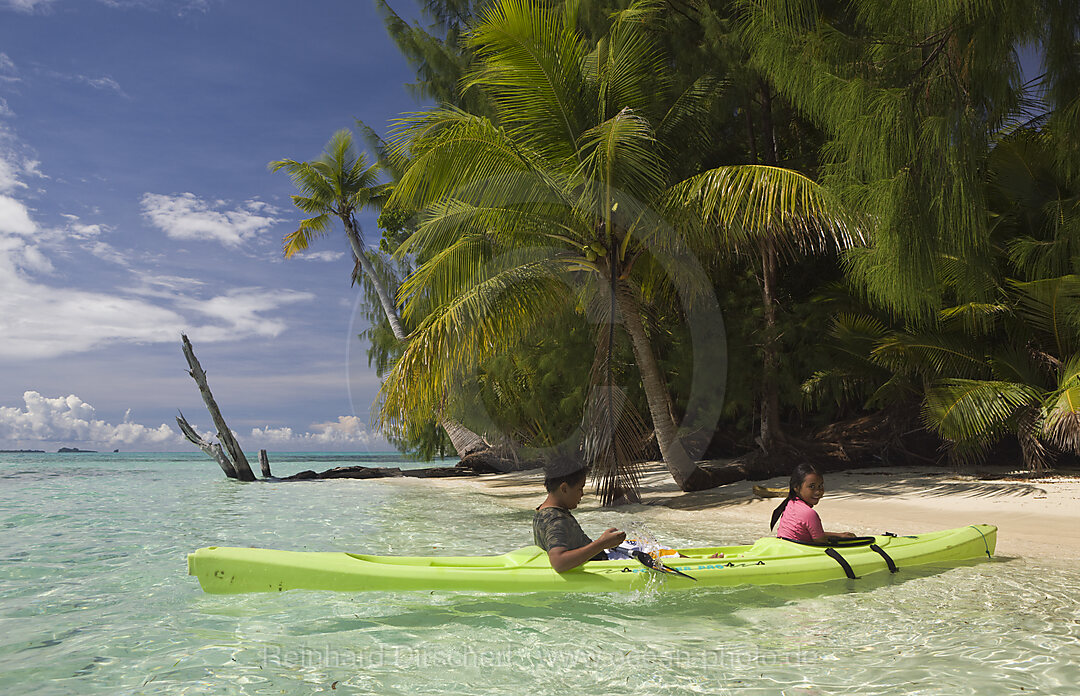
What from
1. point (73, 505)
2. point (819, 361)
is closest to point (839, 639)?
point (819, 361)

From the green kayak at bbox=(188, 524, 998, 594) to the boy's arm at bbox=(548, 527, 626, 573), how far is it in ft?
0.34

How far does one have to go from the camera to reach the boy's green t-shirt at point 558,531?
Result: 13.5ft

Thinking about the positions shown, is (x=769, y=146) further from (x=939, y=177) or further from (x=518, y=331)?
(x=939, y=177)

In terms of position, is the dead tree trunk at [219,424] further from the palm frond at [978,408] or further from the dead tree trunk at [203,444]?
the palm frond at [978,408]

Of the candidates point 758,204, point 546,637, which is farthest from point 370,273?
point 546,637

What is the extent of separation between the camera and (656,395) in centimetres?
977

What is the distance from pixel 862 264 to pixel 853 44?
2.62 metres

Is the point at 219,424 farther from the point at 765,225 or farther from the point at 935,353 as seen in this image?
the point at 935,353

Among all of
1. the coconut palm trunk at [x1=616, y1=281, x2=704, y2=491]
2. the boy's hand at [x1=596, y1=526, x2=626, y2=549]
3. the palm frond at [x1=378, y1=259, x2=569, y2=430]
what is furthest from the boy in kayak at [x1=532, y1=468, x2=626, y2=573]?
the coconut palm trunk at [x1=616, y1=281, x2=704, y2=491]

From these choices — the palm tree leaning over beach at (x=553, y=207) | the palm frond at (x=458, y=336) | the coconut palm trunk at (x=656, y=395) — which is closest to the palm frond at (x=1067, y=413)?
the palm tree leaning over beach at (x=553, y=207)

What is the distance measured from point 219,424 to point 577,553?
619 inches

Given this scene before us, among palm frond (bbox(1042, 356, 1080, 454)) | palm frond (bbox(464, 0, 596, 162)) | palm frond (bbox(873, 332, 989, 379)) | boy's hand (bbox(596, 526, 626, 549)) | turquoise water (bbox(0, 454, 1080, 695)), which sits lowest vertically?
turquoise water (bbox(0, 454, 1080, 695))

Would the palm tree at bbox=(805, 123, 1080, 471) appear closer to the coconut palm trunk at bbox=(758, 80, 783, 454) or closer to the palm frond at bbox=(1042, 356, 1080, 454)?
the palm frond at bbox=(1042, 356, 1080, 454)

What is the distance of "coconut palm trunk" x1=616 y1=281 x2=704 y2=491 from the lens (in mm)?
9492
